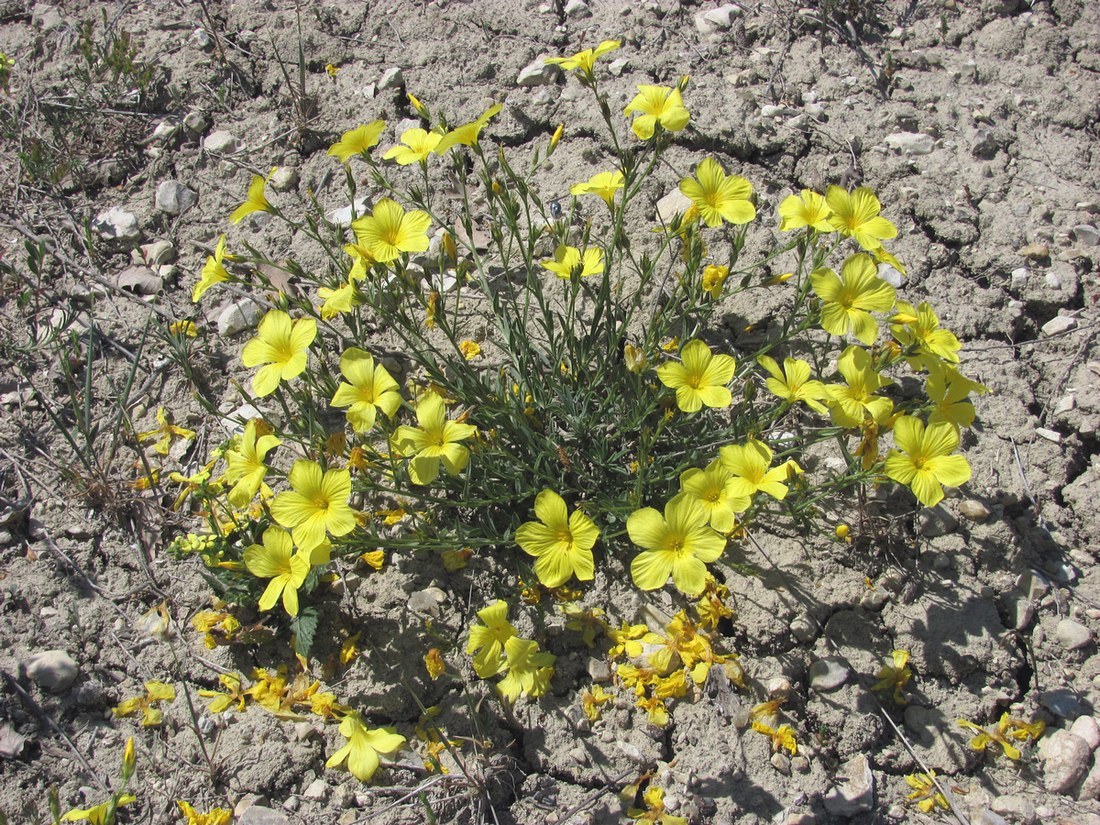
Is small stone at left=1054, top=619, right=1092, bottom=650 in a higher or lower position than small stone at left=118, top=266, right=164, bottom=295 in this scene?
lower

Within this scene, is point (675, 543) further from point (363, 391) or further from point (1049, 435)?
point (1049, 435)

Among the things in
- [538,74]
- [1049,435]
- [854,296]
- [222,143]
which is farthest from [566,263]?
[222,143]

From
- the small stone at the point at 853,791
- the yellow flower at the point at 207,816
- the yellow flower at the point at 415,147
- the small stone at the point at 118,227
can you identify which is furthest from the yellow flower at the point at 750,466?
the small stone at the point at 118,227

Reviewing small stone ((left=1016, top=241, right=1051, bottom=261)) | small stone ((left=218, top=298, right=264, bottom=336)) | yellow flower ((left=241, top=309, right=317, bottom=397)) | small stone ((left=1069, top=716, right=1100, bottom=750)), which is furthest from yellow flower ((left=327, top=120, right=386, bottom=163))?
small stone ((left=1069, top=716, right=1100, bottom=750))

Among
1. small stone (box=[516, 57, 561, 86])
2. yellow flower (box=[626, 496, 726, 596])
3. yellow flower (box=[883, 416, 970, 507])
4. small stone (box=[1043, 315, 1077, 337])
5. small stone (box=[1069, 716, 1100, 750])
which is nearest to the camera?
yellow flower (box=[626, 496, 726, 596])

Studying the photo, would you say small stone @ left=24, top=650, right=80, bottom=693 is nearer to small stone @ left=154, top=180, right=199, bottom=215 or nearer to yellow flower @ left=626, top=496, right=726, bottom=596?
yellow flower @ left=626, top=496, right=726, bottom=596

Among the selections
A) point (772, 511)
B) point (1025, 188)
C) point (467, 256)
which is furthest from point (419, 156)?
point (1025, 188)

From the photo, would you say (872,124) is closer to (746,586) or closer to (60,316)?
(746,586)
